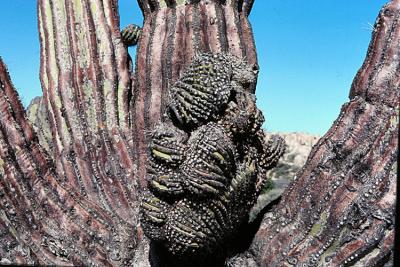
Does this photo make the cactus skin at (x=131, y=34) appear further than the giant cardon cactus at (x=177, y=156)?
Yes

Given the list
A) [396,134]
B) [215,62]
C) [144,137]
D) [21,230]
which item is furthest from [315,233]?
[21,230]

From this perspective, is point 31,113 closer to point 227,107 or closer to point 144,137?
point 144,137

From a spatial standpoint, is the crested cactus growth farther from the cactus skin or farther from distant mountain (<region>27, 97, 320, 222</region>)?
distant mountain (<region>27, 97, 320, 222</region>)

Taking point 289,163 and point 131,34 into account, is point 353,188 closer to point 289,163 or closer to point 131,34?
point 131,34

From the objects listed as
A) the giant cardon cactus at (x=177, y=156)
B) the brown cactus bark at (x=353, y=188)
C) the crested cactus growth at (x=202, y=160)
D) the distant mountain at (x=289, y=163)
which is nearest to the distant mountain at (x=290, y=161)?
the distant mountain at (x=289, y=163)

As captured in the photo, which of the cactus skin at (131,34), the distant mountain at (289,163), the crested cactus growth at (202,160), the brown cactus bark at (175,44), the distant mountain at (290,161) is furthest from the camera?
the distant mountain at (290,161)

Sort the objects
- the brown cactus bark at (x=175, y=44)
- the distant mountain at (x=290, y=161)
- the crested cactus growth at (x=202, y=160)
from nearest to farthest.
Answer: the crested cactus growth at (x=202, y=160) < the brown cactus bark at (x=175, y=44) < the distant mountain at (x=290, y=161)

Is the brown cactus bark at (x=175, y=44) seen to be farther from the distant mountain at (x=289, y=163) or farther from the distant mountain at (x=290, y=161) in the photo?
the distant mountain at (x=290, y=161)
